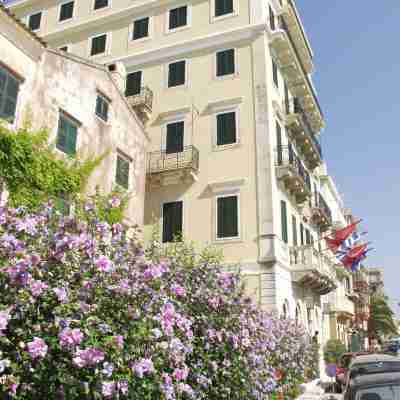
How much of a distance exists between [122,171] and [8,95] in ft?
20.5

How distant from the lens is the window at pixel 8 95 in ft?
40.1

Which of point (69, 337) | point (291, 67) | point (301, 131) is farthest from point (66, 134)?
point (291, 67)

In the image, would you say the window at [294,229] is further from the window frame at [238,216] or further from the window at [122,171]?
the window at [122,171]

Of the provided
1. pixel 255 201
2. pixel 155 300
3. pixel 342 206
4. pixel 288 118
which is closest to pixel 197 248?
pixel 255 201

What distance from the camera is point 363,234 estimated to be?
1122 inches

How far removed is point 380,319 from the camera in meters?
68.4

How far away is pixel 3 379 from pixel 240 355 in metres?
5.04

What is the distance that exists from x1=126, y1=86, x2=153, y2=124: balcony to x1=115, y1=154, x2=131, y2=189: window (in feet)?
17.5

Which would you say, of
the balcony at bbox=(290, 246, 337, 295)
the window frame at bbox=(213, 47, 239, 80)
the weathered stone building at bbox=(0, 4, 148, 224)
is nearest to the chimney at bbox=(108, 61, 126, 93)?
the weathered stone building at bbox=(0, 4, 148, 224)

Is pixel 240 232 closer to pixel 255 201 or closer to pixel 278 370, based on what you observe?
pixel 255 201

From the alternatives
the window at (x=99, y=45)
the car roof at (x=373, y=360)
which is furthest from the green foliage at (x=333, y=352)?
the window at (x=99, y=45)

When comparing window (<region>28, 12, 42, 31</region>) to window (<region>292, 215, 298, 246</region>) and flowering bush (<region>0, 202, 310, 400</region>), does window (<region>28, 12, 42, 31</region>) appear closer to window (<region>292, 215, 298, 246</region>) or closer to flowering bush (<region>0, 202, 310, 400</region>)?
window (<region>292, 215, 298, 246</region>)

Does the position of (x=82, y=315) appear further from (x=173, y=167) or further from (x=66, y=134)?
(x=173, y=167)

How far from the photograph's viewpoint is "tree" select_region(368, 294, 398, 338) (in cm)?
6756
